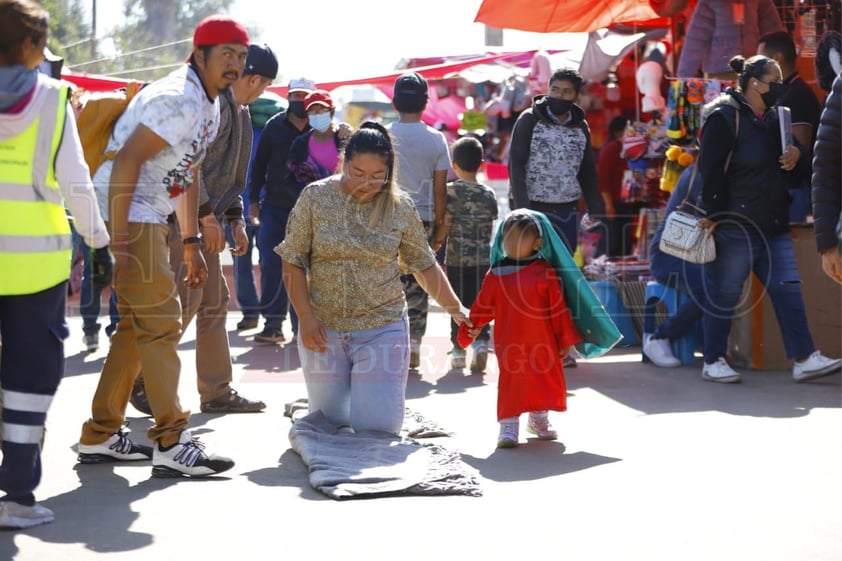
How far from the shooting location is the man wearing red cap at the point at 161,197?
17.7ft

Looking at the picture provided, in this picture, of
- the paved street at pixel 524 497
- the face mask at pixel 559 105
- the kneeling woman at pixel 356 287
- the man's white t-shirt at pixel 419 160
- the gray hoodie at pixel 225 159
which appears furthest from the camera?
the face mask at pixel 559 105

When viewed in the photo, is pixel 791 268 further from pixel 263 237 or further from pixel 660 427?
pixel 263 237

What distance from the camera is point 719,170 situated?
873 cm

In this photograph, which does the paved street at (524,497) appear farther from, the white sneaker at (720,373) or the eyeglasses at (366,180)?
the eyeglasses at (366,180)

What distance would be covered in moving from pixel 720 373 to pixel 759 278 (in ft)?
2.60

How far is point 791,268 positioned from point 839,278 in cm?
359

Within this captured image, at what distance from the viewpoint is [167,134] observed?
5.39 meters

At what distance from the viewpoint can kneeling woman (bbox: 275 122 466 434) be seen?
20.5ft

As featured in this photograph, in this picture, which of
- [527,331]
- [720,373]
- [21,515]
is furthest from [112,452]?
[720,373]

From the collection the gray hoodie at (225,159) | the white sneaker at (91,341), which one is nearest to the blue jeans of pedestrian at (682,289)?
the gray hoodie at (225,159)

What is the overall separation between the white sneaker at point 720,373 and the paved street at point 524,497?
60 cm

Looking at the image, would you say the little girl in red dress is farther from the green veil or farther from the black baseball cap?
the black baseball cap

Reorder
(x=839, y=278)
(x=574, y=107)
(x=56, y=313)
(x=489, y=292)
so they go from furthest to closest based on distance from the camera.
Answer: (x=574, y=107), (x=489, y=292), (x=839, y=278), (x=56, y=313)

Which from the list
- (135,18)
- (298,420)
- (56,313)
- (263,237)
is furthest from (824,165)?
(135,18)
